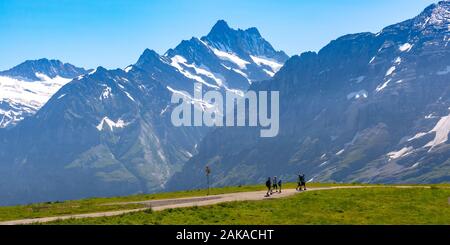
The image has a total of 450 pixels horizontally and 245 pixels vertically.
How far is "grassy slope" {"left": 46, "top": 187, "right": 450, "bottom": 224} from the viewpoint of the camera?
1935 inches

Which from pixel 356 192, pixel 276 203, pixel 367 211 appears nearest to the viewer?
pixel 367 211

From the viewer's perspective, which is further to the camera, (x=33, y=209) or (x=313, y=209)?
(x=33, y=209)

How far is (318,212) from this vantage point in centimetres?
5400

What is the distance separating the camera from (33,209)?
66062mm

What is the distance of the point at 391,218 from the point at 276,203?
45.3ft

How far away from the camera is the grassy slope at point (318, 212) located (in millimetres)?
49156
